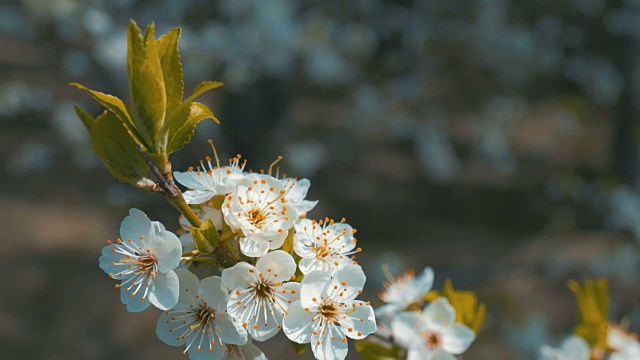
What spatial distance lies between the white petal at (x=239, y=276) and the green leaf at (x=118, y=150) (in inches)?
5.8

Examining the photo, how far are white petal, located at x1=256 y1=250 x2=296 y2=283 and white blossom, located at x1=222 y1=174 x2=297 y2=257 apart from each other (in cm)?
1

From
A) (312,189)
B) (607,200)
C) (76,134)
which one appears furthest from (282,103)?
(607,200)

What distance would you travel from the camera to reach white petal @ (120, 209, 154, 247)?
34.1 inches

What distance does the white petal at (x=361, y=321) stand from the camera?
0.89 m

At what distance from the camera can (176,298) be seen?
32.2 inches

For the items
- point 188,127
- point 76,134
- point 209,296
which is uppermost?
point 188,127

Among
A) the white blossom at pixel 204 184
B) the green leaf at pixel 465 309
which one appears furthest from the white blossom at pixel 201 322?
the green leaf at pixel 465 309

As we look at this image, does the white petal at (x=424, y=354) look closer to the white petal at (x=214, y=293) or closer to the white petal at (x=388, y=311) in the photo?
the white petal at (x=388, y=311)

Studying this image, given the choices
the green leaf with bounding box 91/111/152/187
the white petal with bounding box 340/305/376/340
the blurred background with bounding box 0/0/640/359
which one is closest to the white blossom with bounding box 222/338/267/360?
the white petal with bounding box 340/305/376/340

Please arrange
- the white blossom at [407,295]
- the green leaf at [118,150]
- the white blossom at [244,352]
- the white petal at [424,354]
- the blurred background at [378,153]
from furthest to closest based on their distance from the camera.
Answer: the blurred background at [378,153], the white blossom at [407,295], the white petal at [424,354], the white blossom at [244,352], the green leaf at [118,150]

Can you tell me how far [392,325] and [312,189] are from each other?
4.29 metres

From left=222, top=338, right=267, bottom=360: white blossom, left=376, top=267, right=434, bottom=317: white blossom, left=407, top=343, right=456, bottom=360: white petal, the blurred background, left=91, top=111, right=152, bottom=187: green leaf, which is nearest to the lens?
left=91, top=111, right=152, bottom=187: green leaf

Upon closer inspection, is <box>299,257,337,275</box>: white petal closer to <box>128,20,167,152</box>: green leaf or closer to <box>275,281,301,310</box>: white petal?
<box>275,281,301,310</box>: white petal

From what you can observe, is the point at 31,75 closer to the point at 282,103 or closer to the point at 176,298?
the point at 282,103
